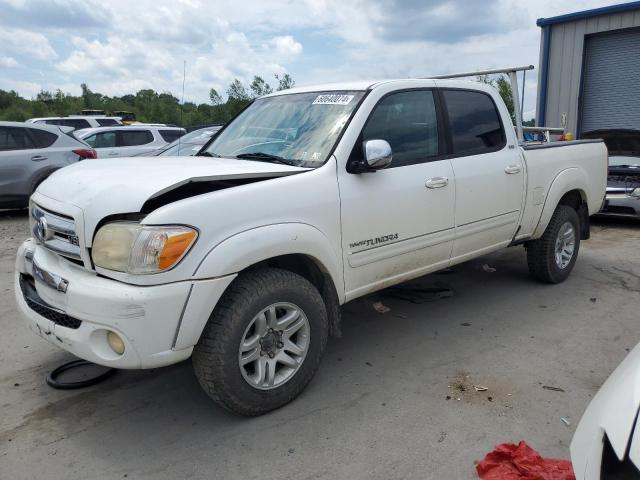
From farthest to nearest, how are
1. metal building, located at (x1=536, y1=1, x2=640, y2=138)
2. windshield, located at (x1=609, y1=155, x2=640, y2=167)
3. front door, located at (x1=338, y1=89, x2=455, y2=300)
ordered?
1. metal building, located at (x1=536, y1=1, x2=640, y2=138)
2. windshield, located at (x1=609, y1=155, x2=640, y2=167)
3. front door, located at (x1=338, y1=89, x2=455, y2=300)

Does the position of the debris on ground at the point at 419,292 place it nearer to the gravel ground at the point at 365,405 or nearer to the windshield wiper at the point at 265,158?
the gravel ground at the point at 365,405

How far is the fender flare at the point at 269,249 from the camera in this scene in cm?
272

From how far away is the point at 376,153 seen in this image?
329 cm

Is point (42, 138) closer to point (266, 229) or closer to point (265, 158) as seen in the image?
point (265, 158)

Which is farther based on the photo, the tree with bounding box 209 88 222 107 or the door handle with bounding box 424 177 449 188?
the tree with bounding box 209 88 222 107

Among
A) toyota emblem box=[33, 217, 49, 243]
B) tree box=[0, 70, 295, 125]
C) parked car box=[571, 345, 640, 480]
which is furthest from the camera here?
tree box=[0, 70, 295, 125]

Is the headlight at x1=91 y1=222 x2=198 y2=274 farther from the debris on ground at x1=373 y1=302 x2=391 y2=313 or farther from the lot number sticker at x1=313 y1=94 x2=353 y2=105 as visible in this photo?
the debris on ground at x1=373 y1=302 x2=391 y2=313

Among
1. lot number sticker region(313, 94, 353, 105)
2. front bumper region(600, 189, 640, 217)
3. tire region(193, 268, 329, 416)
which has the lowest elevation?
front bumper region(600, 189, 640, 217)

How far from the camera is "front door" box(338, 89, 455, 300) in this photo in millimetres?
3434

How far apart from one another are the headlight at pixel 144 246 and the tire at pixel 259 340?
40 cm

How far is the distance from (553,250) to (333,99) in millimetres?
2792

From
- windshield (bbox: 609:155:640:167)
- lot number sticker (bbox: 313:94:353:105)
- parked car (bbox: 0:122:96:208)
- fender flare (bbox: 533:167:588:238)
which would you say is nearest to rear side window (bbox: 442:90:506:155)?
fender flare (bbox: 533:167:588:238)

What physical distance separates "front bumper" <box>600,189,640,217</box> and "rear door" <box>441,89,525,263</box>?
4160 mm

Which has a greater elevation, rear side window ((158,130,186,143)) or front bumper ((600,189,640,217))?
rear side window ((158,130,186,143))
